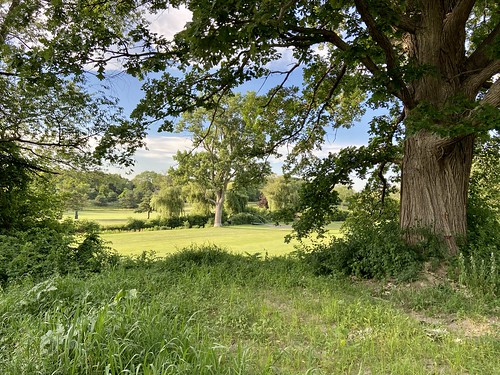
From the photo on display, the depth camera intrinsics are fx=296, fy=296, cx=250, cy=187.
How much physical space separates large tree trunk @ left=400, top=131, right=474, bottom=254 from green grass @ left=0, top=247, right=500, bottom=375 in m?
1.65

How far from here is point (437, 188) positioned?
5824 millimetres

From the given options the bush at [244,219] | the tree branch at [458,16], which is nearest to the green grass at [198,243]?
the tree branch at [458,16]

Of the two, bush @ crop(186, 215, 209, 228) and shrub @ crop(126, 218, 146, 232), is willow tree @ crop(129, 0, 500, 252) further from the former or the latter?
bush @ crop(186, 215, 209, 228)

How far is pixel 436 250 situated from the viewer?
5.45 meters

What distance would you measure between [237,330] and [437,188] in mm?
4879

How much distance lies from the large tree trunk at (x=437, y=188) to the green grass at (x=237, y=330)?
1653 millimetres

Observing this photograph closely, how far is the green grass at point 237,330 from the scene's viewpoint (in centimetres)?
215

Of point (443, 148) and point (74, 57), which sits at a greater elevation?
point (74, 57)

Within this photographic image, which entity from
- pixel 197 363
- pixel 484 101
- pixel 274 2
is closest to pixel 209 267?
pixel 197 363

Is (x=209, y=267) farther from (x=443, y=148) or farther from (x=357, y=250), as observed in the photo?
(x=443, y=148)

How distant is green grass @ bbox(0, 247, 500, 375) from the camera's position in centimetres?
215

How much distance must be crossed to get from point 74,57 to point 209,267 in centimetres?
468

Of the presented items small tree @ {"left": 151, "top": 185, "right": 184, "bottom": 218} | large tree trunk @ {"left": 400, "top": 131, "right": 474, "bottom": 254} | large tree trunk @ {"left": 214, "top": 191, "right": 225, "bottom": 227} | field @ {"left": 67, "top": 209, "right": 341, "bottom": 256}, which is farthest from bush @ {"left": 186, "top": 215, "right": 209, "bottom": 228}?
large tree trunk @ {"left": 400, "top": 131, "right": 474, "bottom": 254}

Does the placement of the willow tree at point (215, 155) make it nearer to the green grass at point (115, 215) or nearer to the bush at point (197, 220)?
the bush at point (197, 220)
